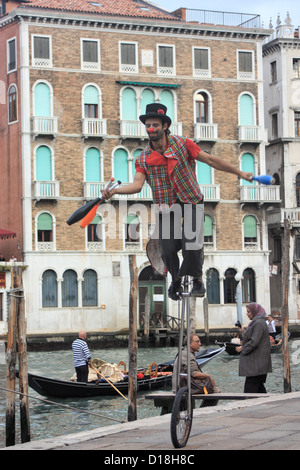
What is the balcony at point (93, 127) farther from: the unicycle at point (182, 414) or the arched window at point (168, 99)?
the unicycle at point (182, 414)

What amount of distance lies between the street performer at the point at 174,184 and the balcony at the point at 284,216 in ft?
105

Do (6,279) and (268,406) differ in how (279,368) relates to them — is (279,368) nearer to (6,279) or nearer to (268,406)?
(6,279)

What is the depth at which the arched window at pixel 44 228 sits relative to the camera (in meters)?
34.5

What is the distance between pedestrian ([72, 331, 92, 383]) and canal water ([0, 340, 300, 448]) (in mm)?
518

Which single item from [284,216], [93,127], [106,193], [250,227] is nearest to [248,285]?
[250,227]

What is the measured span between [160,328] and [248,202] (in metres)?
6.58

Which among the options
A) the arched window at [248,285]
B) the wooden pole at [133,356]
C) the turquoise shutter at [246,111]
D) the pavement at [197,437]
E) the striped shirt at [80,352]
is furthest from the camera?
the turquoise shutter at [246,111]

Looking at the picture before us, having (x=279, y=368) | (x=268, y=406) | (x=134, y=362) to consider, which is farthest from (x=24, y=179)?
(x=268, y=406)

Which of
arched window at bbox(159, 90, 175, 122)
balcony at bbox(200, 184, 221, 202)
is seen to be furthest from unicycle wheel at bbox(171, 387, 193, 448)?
arched window at bbox(159, 90, 175, 122)

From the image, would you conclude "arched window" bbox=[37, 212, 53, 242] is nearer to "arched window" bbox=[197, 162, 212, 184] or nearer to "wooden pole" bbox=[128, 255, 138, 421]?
"arched window" bbox=[197, 162, 212, 184]

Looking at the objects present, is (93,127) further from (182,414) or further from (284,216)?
(182,414)

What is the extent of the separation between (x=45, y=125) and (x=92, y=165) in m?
2.33

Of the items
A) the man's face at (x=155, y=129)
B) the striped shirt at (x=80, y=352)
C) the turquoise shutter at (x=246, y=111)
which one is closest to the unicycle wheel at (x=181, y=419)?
the man's face at (x=155, y=129)

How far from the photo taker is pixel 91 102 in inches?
1410
